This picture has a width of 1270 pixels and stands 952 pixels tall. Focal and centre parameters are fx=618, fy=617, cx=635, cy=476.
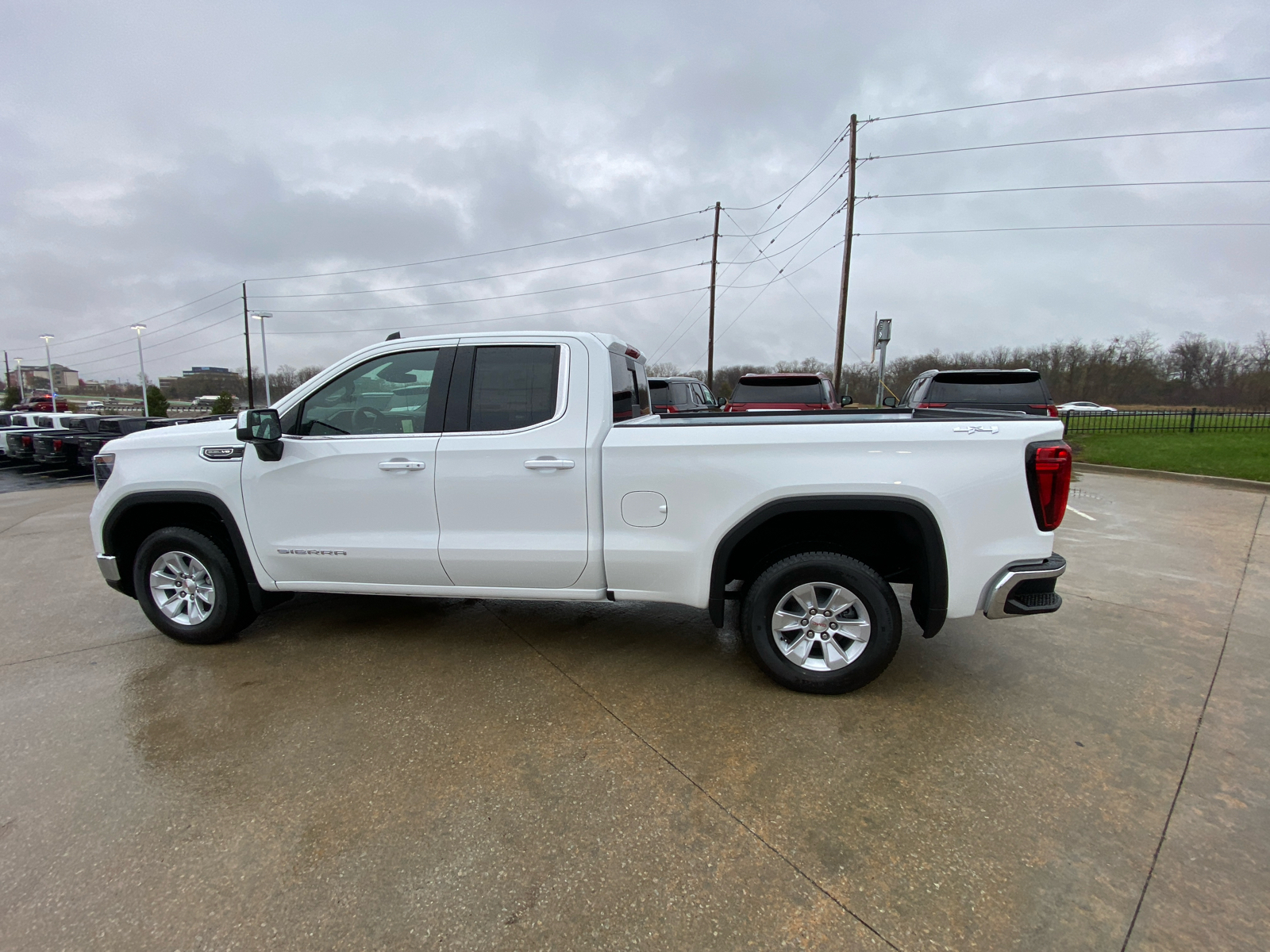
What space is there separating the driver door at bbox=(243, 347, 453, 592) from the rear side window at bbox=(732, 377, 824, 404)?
6629mm

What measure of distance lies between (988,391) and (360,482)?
756cm

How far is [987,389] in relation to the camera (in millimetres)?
7883

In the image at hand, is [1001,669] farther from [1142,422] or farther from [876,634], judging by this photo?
[1142,422]

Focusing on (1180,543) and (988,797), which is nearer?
(988,797)

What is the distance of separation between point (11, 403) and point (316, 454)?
83.7 m

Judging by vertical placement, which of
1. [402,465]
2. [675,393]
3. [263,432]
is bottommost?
[402,465]

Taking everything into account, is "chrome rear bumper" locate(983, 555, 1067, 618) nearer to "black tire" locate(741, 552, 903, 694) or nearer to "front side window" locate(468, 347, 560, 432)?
"black tire" locate(741, 552, 903, 694)

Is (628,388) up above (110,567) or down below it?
above

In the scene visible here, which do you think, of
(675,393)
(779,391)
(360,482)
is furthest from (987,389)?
(360,482)

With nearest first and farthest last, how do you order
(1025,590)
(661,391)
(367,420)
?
(1025,590), (367,420), (661,391)

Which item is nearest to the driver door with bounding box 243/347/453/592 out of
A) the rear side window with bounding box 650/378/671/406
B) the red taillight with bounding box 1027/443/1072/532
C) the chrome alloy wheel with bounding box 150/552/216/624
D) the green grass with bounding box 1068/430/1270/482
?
the chrome alloy wheel with bounding box 150/552/216/624

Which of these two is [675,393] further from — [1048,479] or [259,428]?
[1048,479]

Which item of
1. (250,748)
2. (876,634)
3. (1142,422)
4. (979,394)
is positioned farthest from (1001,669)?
(1142,422)

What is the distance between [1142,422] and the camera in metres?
18.8
